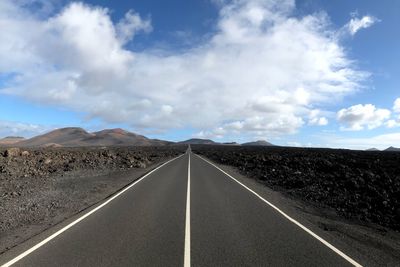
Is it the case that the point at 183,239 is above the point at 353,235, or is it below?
above

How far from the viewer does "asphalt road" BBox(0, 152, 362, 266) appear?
26.1 ft

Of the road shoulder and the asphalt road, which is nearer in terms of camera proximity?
the asphalt road

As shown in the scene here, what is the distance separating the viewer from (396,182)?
24484 millimetres

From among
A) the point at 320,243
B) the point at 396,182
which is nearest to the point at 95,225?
the point at 320,243

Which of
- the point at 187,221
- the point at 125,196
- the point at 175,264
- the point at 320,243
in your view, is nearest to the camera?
the point at 175,264

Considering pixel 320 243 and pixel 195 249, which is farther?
pixel 320 243

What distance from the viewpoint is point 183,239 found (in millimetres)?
9578

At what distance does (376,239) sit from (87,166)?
92.5 ft

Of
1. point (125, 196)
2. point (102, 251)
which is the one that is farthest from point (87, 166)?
point (102, 251)

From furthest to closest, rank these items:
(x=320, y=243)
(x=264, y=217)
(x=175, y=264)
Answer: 1. (x=264, y=217)
2. (x=320, y=243)
3. (x=175, y=264)

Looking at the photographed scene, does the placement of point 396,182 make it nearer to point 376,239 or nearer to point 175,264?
point 376,239

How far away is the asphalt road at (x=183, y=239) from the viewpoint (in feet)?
26.1

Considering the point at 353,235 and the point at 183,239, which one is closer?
the point at 183,239

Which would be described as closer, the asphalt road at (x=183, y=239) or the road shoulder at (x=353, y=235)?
the asphalt road at (x=183, y=239)
